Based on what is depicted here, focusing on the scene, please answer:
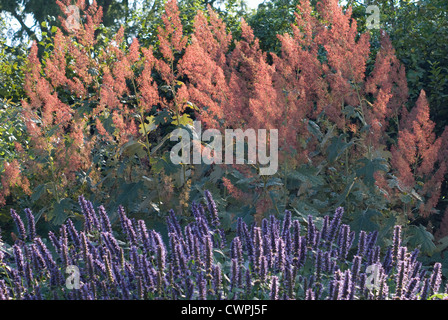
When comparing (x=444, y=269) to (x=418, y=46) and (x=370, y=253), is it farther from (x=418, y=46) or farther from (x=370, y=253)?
(x=418, y=46)

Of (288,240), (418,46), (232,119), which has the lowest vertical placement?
(288,240)

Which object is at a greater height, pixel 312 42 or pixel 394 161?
pixel 312 42

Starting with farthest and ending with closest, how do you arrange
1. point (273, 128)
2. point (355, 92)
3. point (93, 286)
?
point (355, 92) < point (273, 128) < point (93, 286)

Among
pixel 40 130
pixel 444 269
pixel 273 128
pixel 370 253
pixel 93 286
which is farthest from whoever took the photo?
pixel 40 130

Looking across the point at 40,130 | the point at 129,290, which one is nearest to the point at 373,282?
the point at 129,290

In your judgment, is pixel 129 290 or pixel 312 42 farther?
pixel 312 42

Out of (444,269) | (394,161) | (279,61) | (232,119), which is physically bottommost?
(444,269)

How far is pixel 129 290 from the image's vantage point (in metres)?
3.36

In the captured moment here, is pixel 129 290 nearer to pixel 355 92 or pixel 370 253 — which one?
pixel 370 253

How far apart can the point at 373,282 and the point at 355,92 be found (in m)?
2.38

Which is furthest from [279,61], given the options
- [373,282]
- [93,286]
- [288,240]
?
[93,286]

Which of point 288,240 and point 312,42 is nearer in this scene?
point 288,240

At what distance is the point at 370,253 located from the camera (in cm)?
377

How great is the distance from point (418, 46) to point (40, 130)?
14.6 ft
